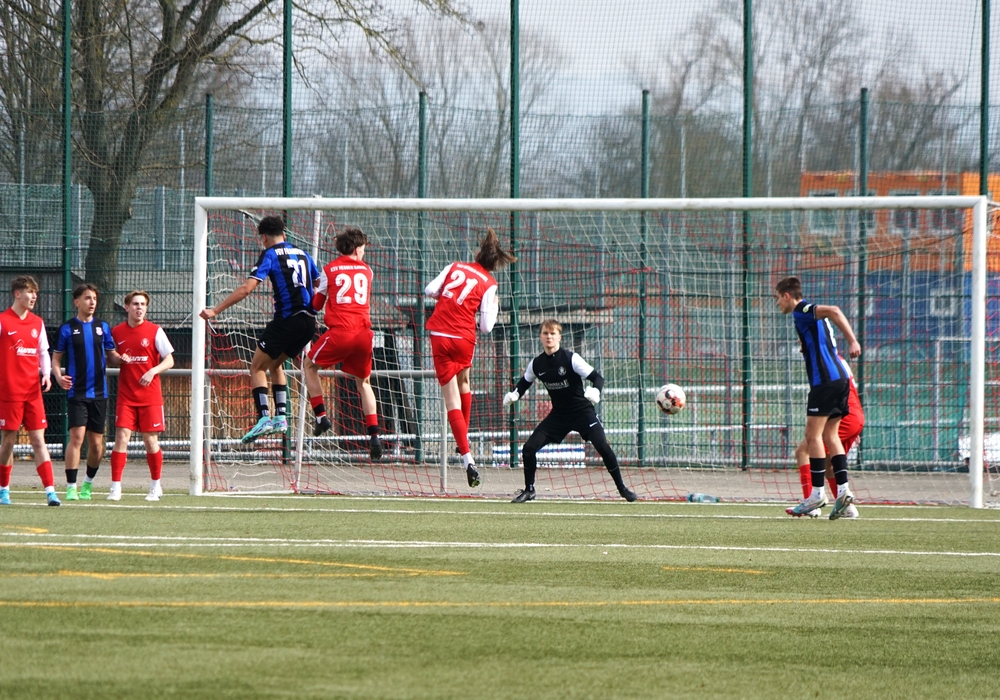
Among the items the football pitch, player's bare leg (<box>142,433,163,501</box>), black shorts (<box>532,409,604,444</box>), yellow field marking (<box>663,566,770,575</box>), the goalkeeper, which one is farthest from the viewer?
black shorts (<box>532,409,604,444</box>)

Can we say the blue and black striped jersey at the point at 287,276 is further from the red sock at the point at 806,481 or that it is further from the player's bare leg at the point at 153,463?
the red sock at the point at 806,481

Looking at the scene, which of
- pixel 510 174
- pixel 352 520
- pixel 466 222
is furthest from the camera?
pixel 510 174

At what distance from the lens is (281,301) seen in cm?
975

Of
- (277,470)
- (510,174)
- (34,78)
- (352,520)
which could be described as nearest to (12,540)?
(352,520)

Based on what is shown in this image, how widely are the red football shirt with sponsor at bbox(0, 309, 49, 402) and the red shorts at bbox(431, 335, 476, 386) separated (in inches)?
138

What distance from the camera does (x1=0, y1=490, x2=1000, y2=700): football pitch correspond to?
373cm

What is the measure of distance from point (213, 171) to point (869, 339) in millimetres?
8920

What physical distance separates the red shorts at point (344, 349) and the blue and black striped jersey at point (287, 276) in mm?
339

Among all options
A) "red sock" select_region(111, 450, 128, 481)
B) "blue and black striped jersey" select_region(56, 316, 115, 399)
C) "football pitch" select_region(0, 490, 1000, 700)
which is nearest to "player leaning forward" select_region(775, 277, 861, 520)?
"football pitch" select_region(0, 490, 1000, 700)

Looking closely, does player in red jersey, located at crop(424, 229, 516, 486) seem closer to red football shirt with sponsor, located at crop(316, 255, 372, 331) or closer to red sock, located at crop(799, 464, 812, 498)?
red football shirt with sponsor, located at crop(316, 255, 372, 331)

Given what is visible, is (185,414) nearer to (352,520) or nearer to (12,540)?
(352,520)

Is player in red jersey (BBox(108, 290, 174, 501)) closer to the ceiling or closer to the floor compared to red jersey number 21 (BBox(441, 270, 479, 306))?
closer to the floor

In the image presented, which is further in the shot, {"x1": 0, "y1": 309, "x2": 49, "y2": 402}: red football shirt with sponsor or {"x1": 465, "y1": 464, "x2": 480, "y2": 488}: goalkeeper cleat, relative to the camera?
{"x1": 0, "y1": 309, "x2": 49, "y2": 402}: red football shirt with sponsor

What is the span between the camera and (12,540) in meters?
6.98
